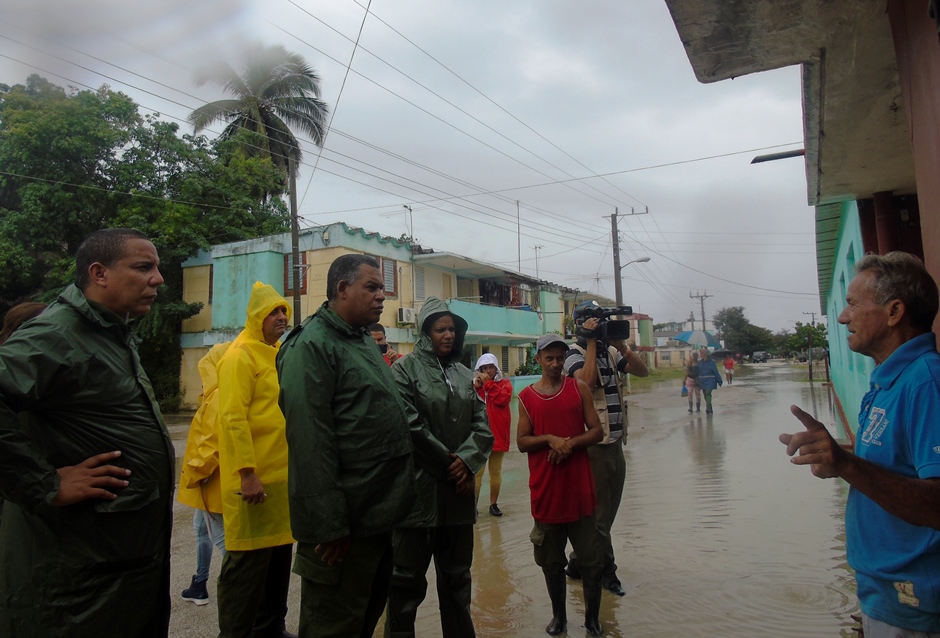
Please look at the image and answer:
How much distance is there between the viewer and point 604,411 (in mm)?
4609

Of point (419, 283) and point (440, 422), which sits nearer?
point (440, 422)

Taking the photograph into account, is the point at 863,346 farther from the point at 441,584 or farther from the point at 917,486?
the point at 441,584

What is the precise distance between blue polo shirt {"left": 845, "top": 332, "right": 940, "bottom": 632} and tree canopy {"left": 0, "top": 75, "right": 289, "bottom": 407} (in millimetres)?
23106

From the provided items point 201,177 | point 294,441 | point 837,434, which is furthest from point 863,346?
point 201,177

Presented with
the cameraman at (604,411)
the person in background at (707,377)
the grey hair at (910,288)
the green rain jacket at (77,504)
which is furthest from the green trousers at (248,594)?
the person in background at (707,377)

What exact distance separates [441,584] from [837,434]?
1111cm

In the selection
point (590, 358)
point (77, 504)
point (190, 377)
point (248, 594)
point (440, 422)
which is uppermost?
point (590, 358)

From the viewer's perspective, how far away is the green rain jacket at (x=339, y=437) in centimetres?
252

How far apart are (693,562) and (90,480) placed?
437 centimetres

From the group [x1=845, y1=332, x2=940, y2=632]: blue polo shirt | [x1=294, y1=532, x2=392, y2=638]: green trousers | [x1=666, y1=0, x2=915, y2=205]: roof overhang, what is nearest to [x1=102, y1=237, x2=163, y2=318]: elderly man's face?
[x1=294, y1=532, x2=392, y2=638]: green trousers

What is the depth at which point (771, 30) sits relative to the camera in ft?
9.39

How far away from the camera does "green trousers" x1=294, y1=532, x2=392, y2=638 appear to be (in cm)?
256

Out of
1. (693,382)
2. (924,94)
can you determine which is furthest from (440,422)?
(693,382)

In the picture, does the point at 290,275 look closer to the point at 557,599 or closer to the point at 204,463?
the point at 204,463
